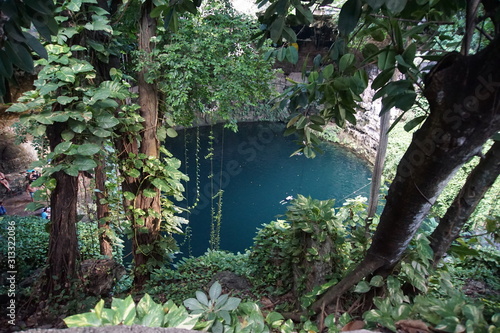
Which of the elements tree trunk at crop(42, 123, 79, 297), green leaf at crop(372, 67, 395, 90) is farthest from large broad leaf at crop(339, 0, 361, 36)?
tree trunk at crop(42, 123, 79, 297)

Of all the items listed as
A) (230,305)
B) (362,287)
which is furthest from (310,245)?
(230,305)

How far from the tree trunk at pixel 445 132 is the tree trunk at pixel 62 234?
6.11 feet

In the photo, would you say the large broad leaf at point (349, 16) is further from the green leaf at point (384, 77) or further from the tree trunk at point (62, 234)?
the tree trunk at point (62, 234)

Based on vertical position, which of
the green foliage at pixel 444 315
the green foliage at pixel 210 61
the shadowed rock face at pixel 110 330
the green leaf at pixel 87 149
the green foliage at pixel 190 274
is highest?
the green foliage at pixel 210 61

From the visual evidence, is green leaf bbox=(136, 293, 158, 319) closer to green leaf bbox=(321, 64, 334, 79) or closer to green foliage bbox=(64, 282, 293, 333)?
green foliage bbox=(64, 282, 293, 333)

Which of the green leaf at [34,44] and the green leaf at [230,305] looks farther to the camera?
the green leaf at [34,44]

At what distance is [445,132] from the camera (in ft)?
2.89

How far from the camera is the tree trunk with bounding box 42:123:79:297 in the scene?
6.41 feet

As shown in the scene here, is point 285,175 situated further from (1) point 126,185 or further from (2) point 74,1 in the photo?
(2) point 74,1

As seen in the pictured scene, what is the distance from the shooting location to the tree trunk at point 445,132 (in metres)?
0.79

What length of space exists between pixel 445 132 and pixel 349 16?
0.43 m

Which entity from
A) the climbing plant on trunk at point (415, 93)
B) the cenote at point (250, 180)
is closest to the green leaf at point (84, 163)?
the climbing plant on trunk at point (415, 93)

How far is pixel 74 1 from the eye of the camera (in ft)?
5.85

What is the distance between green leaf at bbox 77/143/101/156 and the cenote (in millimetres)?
2945
